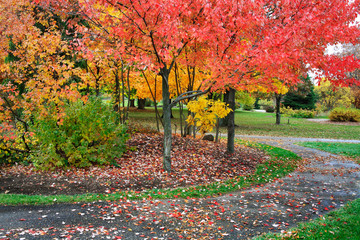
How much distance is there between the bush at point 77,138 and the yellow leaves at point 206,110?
3.85 m

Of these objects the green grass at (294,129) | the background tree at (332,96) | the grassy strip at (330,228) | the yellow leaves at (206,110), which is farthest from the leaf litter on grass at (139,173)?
the background tree at (332,96)

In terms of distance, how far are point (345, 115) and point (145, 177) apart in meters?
30.5

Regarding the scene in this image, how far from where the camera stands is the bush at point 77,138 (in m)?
7.52

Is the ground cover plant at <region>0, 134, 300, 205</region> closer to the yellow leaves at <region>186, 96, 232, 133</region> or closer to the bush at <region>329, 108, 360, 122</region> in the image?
the yellow leaves at <region>186, 96, 232, 133</region>

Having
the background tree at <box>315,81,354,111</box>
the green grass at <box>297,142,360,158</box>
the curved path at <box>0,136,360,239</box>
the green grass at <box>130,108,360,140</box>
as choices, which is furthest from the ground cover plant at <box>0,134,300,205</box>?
the background tree at <box>315,81,354,111</box>

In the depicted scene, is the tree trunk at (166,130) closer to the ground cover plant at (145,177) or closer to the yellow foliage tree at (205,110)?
the ground cover plant at (145,177)

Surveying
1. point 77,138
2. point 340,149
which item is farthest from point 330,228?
point 340,149

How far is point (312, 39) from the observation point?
7285mm

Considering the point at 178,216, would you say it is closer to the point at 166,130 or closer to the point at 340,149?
the point at 166,130

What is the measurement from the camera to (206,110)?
1210cm

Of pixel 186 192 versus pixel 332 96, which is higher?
pixel 332 96

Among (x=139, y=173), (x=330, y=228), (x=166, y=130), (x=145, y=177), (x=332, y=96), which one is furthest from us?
(x=332, y=96)

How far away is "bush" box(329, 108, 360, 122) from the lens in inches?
1195

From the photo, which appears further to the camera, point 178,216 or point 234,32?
point 234,32
